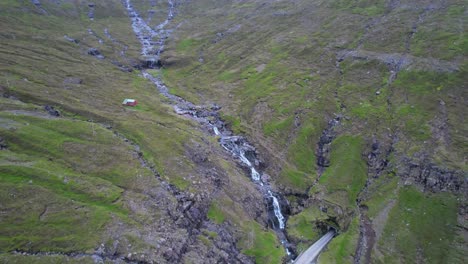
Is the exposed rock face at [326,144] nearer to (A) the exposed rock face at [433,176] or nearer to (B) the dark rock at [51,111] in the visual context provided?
(A) the exposed rock face at [433,176]

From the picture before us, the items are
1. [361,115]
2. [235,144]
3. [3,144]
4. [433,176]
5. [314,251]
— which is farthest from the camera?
[361,115]

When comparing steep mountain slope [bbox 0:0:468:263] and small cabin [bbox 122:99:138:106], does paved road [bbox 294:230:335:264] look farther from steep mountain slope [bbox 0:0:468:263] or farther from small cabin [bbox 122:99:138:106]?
small cabin [bbox 122:99:138:106]

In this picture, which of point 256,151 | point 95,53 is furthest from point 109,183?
point 95,53

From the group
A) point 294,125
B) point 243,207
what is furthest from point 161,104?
point 243,207

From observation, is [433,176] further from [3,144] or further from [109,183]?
A: [3,144]

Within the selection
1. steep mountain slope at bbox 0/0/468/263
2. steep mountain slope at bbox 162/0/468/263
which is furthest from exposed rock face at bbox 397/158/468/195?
steep mountain slope at bbox 0/0/468/263

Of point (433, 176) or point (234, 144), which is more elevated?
point (433, 176)
